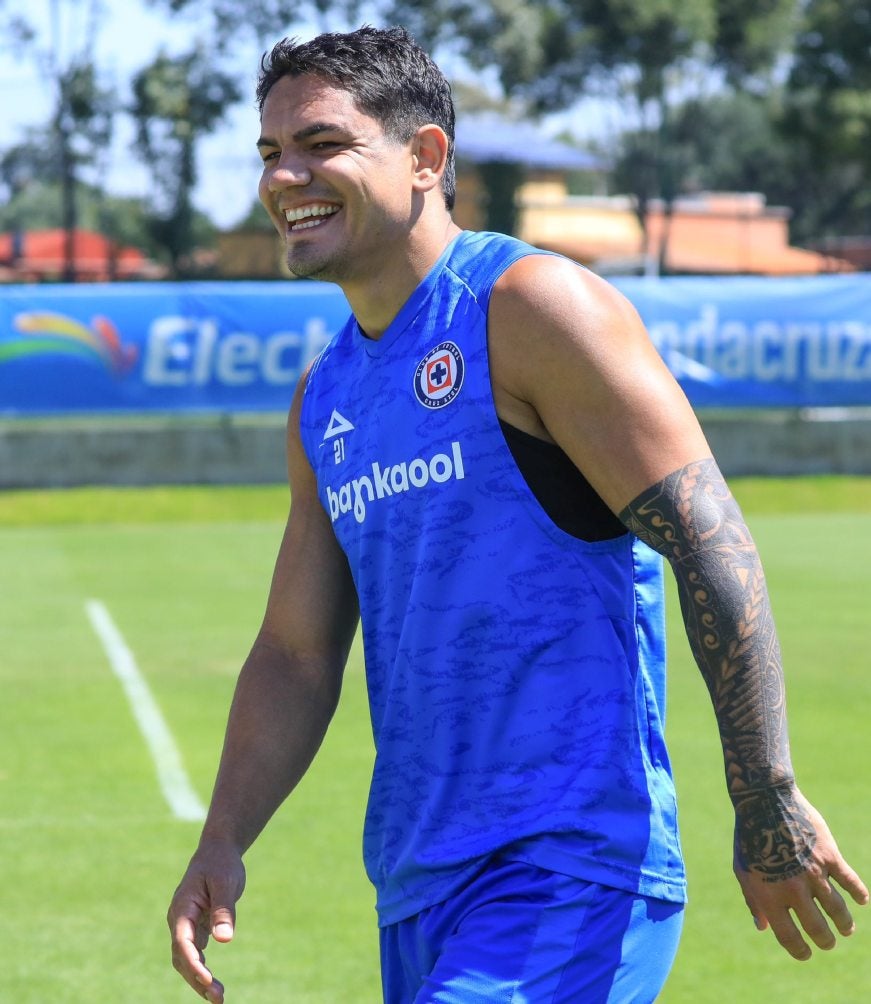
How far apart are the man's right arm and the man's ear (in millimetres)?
502

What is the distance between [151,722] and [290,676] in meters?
6.26

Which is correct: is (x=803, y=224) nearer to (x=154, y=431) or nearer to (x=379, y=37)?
(x=154, y=431)

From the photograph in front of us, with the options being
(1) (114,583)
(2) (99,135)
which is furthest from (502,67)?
(1) (114,583)

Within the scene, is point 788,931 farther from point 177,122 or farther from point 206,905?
point 177,122

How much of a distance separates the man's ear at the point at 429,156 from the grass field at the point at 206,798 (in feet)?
9.89

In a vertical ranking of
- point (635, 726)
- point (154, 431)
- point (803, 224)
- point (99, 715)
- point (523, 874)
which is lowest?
point (803, 224)

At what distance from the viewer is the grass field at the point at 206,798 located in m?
5.68

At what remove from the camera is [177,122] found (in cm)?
3753

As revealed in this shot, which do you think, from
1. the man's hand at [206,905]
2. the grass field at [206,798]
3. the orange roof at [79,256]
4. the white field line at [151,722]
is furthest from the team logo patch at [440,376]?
the orange roof at [79,256]

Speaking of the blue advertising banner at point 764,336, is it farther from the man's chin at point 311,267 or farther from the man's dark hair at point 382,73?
the man's chin at point 311,267

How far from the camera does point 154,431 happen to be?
70.8ft

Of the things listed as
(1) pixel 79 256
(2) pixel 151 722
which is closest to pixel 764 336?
(2) pixel 151 722

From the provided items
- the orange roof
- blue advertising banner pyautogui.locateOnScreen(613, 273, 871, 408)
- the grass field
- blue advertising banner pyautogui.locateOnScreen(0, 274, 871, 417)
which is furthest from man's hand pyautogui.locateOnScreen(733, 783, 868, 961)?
the orange roof

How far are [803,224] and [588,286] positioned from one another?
7362cm
